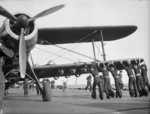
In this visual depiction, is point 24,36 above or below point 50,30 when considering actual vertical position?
below

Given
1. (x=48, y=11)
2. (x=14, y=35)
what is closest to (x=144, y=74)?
(x=48, y=11)

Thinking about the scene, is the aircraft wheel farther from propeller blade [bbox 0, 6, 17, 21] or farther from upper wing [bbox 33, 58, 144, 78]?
propeller blade [bbox 0, 6, 17, 21]

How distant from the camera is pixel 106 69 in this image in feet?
40.1

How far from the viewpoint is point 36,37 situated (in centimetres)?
939

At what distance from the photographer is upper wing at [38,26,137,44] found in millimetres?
13469

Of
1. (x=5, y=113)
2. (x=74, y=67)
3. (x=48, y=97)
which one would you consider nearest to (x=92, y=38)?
(x=74, y=67)

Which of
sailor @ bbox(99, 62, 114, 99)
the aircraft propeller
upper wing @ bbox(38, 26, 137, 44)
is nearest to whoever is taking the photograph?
the aircraft propeller

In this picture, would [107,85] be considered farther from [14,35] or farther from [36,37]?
[14,35]

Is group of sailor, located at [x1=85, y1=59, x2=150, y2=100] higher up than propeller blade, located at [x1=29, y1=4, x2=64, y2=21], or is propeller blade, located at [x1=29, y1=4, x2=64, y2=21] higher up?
propeller blade, located at [x1=29, y1=4, x2=64, y2=21]

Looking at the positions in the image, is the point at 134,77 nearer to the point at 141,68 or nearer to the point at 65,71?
the point at 141,68

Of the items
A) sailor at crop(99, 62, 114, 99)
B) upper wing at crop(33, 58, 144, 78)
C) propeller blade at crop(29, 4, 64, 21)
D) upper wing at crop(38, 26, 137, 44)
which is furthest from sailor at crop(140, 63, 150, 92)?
propeller blade at crop(29, 4, 64, 21)

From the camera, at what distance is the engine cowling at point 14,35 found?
887 centimetres

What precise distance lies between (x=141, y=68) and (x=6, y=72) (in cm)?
719

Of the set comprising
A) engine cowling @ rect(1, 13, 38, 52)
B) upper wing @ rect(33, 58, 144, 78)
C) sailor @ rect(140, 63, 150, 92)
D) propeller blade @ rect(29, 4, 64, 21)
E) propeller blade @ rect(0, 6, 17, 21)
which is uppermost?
propeller blade @ rect(29, 4, 64, 21)
